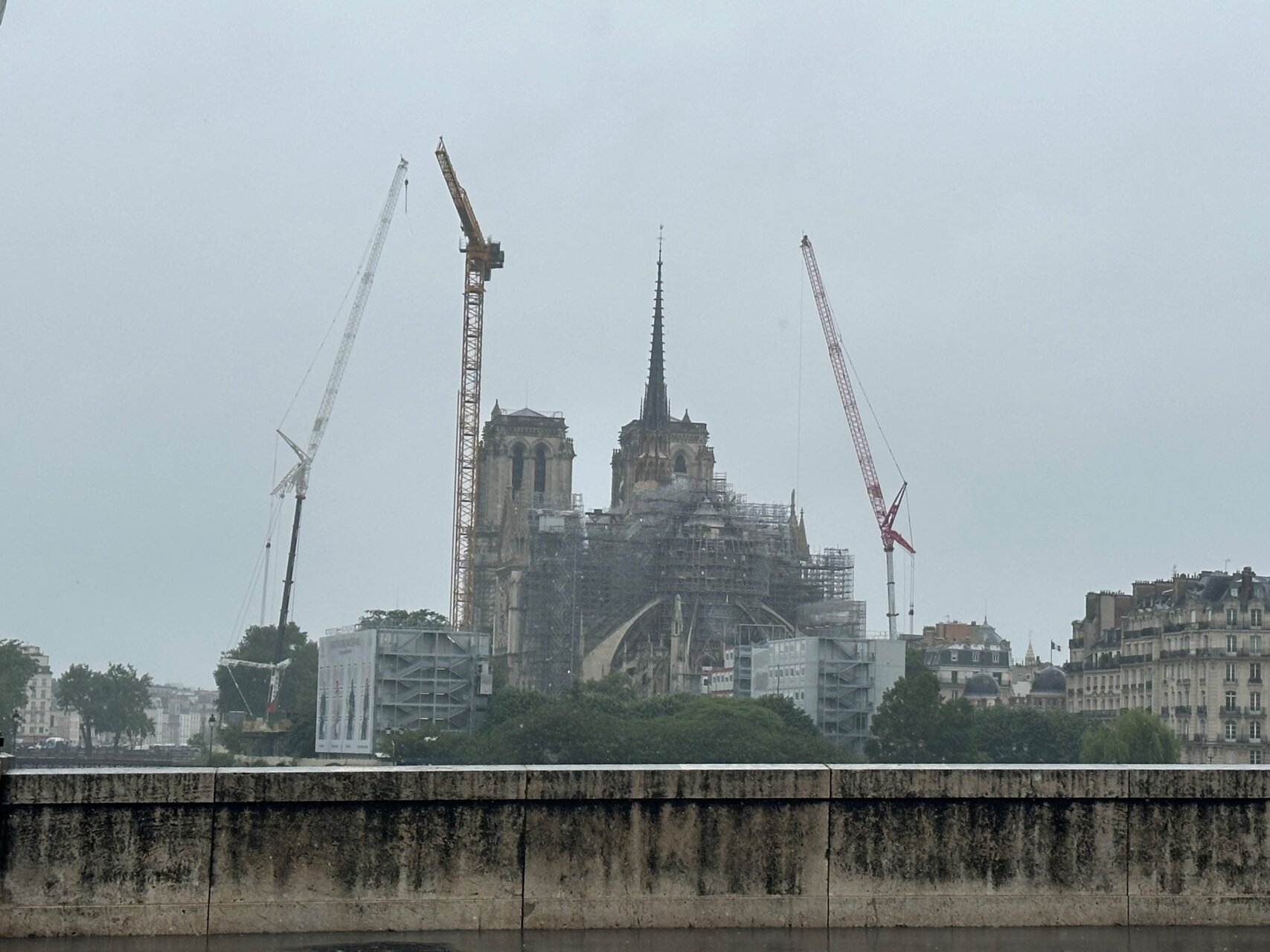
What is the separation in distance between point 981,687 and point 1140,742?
6900cm

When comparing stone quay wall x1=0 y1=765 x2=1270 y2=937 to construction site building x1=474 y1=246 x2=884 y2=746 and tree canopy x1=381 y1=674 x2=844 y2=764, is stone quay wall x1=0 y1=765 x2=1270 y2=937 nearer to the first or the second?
tree canopy x1=381 y1=674 x2=844 y2=764

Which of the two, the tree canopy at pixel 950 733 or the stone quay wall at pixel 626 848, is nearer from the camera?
the stone quay wall at pixel 626 848

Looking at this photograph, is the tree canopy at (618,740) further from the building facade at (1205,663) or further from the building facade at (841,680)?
the building facade at (1205,663)

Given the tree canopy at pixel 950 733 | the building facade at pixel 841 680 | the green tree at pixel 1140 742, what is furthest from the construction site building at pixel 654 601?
the green tree at pixel 1140 742

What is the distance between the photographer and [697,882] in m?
14.1

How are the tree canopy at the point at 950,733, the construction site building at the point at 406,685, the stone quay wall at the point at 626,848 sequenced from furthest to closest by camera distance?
1. the tree canopy at the point at 950,733
2. the construction site building at the point at 406,685
3. the stone quay wall at the point at 626,848

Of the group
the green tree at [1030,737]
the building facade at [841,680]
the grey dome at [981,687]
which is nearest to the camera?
the green tree at [1030,737]

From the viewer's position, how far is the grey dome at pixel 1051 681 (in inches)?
7067

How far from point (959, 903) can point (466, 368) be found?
7098 inches

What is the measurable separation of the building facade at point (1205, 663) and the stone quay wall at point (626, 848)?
10705 centimetres

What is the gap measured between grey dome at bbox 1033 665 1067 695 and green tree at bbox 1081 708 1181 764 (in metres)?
57.2

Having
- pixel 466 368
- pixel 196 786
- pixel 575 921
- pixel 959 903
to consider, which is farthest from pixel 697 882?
pixel 466 368

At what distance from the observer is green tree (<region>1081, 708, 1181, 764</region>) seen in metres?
116

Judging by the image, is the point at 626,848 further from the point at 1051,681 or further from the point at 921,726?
the point at 1051,681
